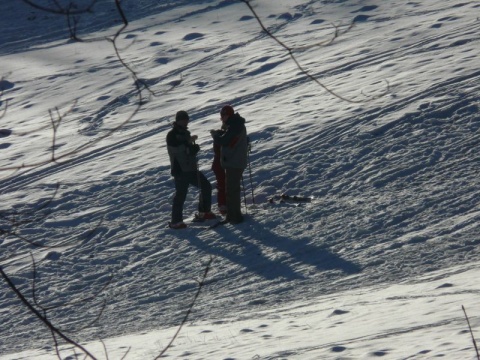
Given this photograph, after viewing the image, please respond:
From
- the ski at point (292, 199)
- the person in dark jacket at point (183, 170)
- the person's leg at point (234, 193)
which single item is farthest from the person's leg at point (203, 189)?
the ski at point (292, 199)

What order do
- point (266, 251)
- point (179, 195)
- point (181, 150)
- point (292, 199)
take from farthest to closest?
point (292, 199) < point (179, 195) < point (181, 150) < point (266, 251)

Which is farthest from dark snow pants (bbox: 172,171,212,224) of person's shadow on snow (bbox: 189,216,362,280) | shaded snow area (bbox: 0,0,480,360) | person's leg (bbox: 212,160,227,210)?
person's shadow on snow (bbox: 189,216,362,280)

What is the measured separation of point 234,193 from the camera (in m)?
11.6

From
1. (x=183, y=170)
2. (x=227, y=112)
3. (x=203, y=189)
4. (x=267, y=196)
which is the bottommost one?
(x=267, y=196)

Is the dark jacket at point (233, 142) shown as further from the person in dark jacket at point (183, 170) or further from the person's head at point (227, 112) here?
the person in dark jacket at point (183, 170)

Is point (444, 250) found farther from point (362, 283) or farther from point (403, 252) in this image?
point (362, 283)

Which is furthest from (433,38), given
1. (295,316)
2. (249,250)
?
(295,316)

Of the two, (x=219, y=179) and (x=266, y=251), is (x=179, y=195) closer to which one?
(x=219, y=179)

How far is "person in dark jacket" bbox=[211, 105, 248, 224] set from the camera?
11252 millimetres

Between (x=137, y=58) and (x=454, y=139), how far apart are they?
10.0 metres

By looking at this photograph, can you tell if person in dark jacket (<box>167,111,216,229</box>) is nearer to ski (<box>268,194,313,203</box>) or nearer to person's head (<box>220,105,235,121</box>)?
person's head (<box>220,105,235,121</box>)

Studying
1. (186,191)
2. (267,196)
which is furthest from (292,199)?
(186,191)

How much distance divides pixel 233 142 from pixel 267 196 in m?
1.72

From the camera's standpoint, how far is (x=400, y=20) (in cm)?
2031
